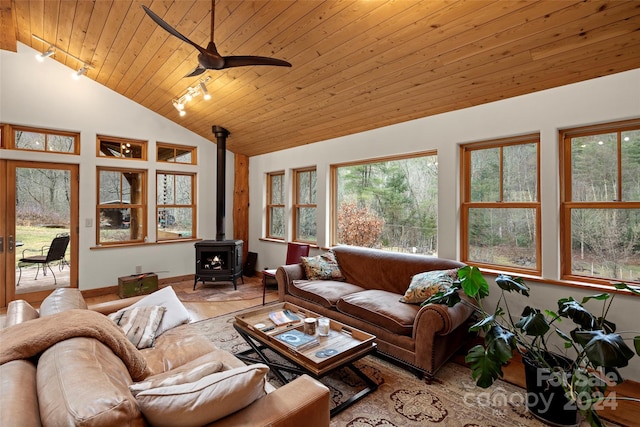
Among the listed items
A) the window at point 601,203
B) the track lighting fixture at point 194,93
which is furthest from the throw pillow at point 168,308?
the window at point 601,203

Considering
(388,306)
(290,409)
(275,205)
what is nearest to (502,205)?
(388,306)

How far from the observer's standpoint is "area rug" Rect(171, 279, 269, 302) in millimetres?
4773

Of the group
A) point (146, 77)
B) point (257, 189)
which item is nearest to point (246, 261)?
point (257, 189)

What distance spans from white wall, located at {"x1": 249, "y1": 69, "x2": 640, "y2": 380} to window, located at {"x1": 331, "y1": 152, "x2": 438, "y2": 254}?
231 mm

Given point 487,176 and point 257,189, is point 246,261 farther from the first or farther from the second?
point 487,176

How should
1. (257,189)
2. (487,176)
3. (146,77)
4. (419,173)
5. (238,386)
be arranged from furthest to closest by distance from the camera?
(257,189)
(146,77)
(419,173)
(487,176)
(238,386)

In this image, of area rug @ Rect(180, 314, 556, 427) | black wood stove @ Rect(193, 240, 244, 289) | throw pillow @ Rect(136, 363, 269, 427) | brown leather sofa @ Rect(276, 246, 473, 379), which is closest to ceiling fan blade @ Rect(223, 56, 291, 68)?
throw pillow @ Rect(136, 363, 269, 427)

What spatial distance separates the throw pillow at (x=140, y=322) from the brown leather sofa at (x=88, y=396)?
37.0 inches

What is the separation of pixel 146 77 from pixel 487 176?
4.60 m

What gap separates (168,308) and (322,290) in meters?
1.61

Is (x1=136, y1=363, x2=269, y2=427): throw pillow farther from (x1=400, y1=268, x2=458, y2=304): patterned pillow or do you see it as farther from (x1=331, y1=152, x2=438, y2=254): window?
(x1=331, y1=152, x2=438, y2=254): window

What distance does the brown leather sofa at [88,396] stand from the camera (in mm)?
874

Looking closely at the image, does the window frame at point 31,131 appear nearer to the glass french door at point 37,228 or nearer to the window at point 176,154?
the glass french door at point 37,228

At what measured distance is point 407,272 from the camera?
3438 millimetres
